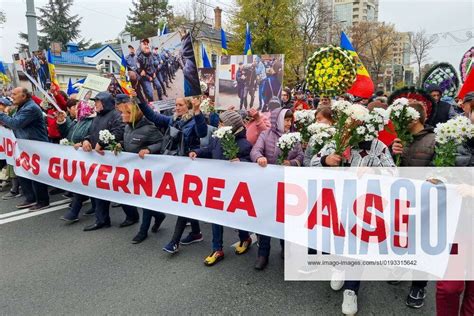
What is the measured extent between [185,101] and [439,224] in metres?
3.04

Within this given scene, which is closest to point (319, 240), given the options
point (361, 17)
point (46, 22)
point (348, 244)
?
point (348, 244)

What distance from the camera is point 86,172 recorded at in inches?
208

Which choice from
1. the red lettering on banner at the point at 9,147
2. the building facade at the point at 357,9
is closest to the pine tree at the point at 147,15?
the red lettering on banner at the point at 9,147

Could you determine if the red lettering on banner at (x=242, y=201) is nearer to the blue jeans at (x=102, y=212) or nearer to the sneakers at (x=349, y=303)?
the sneakers at (x=349, y=303)

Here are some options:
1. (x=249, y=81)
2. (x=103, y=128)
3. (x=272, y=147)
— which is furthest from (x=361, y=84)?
(x=103, y=128)

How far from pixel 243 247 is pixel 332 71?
2.57 m

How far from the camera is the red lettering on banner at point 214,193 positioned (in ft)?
13.1

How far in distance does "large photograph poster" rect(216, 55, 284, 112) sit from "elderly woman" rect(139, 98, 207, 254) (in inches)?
28.1

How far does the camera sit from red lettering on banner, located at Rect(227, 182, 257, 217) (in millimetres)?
3797

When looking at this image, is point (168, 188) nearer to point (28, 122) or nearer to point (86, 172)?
point (86, 172)

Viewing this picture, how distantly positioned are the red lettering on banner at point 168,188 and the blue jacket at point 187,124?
0.44m

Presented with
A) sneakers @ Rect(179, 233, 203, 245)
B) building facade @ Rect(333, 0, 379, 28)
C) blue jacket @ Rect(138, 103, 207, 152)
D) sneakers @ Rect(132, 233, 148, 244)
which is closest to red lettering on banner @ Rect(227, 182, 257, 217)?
blue jacket @ Rect(138, 103, 207, 152)

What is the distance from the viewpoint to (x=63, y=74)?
34.9 m

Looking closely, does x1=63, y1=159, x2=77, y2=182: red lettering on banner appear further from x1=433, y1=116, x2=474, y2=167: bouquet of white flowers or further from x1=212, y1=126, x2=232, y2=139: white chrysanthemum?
x1=433, y1=116, x2=474, y2=167: bouquet of white flowers
